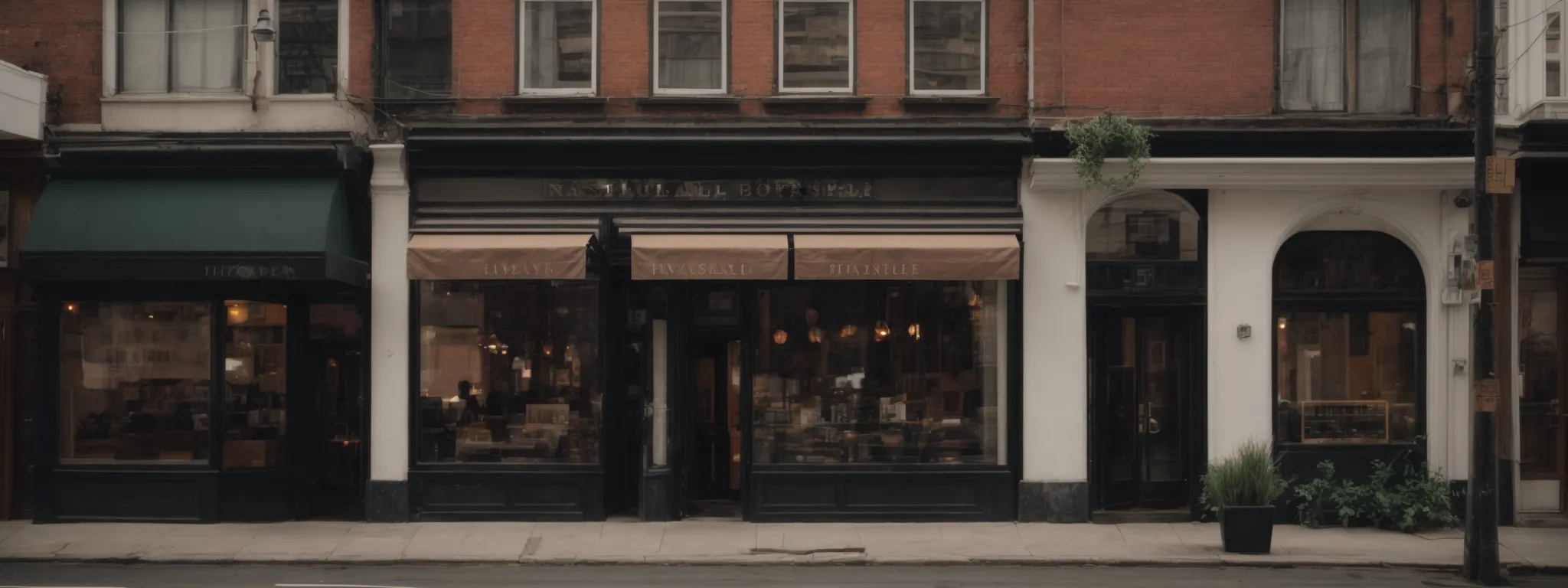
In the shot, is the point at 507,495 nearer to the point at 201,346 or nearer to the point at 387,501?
the point at 387,501

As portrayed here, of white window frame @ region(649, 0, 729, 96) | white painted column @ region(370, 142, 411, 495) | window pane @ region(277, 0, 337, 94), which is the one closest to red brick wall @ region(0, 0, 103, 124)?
window pane @ region(277, 0, 337, 94)

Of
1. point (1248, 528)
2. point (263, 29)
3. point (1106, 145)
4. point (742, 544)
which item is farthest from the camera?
point (263, 29)

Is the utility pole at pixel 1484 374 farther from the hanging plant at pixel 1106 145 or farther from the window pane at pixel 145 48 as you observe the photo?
the window pane at pixel 145 48

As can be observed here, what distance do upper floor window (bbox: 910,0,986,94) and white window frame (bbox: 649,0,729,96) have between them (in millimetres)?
2234

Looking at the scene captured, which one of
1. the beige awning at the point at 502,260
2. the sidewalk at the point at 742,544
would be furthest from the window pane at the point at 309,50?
the sidewalk at the point at 742,544

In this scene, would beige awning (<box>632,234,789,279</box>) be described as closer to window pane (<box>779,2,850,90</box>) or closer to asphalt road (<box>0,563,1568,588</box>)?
window pane (<box>779,2,850,90</box>)

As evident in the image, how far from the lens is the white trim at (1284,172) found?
16.3 meters

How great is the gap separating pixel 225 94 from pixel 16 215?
292 cm

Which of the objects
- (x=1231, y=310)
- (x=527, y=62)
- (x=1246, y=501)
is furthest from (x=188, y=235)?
(x=1231, y=310)

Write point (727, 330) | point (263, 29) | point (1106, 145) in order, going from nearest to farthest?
point (1106, 145)
point (263, 29)
point (727, 330)

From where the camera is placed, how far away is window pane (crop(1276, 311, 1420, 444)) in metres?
17.1

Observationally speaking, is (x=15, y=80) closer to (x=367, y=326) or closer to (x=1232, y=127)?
(x=367, y=326)

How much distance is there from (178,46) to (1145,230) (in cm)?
1187

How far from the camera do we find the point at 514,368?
17.2 metres
